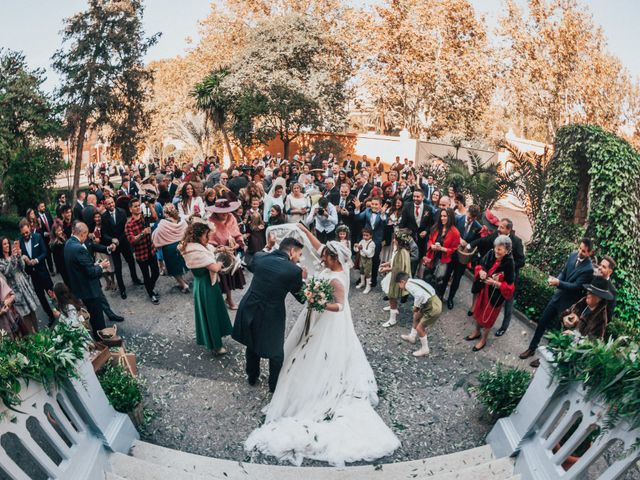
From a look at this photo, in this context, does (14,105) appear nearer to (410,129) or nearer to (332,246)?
(332,246)

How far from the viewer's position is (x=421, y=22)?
2486 centimetres

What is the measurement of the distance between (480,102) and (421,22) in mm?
5579

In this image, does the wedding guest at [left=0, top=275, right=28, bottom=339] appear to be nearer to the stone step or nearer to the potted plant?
the potted plant

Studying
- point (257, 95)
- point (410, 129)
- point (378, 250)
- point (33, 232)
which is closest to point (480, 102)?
point (410, 129)

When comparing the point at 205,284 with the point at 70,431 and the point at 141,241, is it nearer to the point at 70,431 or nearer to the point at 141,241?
the point at 70,431

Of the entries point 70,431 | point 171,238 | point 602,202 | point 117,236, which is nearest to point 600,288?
point 602,202

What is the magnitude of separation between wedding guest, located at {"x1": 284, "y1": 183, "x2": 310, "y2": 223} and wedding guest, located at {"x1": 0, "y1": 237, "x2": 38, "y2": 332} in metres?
5.03

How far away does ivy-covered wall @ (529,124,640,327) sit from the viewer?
816 centimetres

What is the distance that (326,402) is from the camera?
531cm

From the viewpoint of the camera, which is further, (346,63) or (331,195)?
(346,63)

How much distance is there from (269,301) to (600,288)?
406cm

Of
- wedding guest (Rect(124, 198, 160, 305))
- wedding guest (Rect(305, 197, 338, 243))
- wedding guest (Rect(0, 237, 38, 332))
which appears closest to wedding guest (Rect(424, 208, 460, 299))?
wedding guest (Rect(305, 197, 338, 243))

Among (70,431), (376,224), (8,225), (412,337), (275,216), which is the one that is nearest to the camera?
(70,431)

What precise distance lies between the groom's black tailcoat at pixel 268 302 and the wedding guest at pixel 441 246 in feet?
11.7
